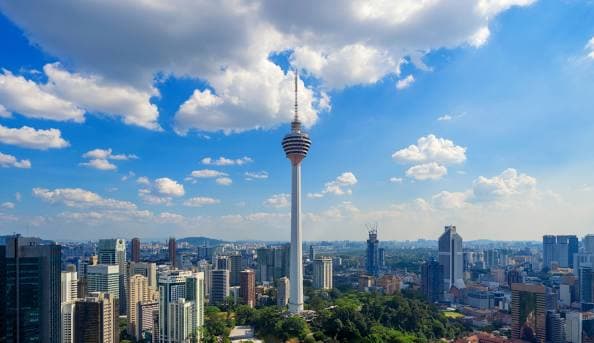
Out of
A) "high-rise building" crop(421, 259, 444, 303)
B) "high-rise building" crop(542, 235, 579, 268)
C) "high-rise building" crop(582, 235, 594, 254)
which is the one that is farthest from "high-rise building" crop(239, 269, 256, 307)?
"high-rise building" crop(542, 235, 579, 268)

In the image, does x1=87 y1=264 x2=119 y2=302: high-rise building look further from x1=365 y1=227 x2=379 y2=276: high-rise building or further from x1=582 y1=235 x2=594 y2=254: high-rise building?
x1=582 y1=235 x2=594 y2=254: high-rise building

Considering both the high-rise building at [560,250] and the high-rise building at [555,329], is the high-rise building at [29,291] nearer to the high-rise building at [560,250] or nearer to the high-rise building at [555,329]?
the high-rise building at [555,329]

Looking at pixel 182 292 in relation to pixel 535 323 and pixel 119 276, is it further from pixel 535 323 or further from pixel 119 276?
pixel 535 323

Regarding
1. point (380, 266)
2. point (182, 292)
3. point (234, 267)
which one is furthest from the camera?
point (380, 266)

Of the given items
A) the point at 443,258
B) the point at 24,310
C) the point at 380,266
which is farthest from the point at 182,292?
the point at 380,266

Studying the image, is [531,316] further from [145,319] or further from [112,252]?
[112,252]
